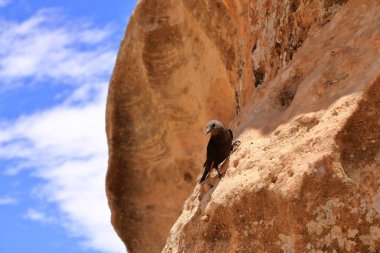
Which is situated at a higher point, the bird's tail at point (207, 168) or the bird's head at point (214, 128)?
the bird's head at point (214, 128)

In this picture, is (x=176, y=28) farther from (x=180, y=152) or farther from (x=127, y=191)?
(x=127, y=191)

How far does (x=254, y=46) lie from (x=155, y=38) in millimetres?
2972

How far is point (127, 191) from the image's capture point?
9594mm

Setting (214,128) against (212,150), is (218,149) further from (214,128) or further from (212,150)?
(214,128)

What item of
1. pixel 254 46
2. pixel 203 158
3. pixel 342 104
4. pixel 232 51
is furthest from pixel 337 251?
pixel 203 158

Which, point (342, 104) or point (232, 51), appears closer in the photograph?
point (342, 104)

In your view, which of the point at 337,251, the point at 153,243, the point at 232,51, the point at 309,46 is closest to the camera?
the point at 337,251

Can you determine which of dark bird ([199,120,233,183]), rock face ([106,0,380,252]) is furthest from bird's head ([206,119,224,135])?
rock face ([106,0,380,252])

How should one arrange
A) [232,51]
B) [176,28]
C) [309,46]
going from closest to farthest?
1. [309,46]
2. [232,51]
3. [176,28]

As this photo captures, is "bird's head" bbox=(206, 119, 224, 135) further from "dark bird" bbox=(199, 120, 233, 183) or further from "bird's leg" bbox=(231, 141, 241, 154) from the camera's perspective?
"bird's leg" bbox=(231, 141, 241, 154)

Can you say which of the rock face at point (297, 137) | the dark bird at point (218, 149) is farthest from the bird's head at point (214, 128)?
the rock face at point (297, 137)

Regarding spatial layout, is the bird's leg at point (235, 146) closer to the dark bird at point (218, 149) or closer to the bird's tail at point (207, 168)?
the dark bird at point (218, 149)

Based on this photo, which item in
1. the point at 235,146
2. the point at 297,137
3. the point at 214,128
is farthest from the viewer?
the point at 214,128

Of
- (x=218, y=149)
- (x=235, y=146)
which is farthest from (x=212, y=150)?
(x=235, y=146)
